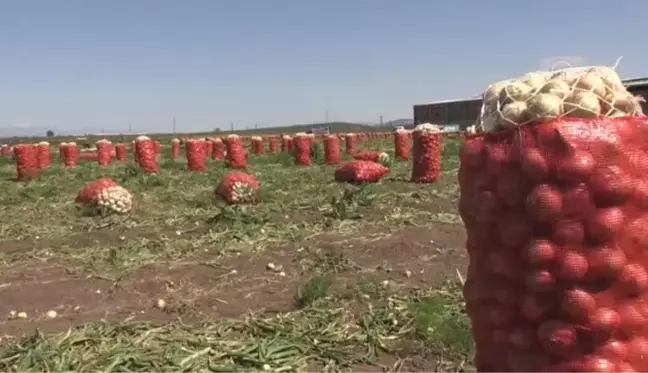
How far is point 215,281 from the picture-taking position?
22.1 ft

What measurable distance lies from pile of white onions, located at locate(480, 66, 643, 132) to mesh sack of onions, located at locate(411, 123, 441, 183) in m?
11.3

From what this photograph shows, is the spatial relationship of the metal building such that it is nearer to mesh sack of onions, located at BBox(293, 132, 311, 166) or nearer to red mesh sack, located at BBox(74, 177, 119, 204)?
mesh sack of onions, located at BBox(293, 132, 311, 166)

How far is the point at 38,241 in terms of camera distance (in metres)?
9.14

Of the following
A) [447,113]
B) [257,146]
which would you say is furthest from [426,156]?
[447,113]

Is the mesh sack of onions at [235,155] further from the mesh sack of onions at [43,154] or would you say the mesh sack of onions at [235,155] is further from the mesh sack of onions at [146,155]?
the mesh sack of onions at [43,154]

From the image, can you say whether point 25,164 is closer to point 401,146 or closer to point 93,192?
point 93,192

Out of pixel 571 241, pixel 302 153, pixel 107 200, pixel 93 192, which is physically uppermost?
pixel 571 241

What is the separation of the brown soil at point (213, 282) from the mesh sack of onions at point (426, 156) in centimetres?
591

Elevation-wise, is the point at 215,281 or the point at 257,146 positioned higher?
the point at 257,146

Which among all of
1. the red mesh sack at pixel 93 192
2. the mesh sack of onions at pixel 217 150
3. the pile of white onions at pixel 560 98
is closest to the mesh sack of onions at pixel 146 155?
the mesh sack of onions at pixel 217 150

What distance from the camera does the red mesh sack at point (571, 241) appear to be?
8.29ft

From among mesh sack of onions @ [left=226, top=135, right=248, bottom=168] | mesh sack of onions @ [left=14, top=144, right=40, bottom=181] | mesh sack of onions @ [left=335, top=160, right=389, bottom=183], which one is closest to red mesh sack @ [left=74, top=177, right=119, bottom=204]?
mesh sack of onions @ [left=335, top=160, right=389, bottom=183]

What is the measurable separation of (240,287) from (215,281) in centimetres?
37

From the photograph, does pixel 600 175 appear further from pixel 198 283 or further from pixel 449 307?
pixel 198 283
